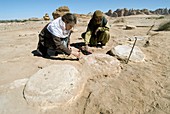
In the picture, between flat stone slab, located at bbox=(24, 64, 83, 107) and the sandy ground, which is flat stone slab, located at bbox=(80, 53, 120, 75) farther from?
flat stone slab, located at bbox=(24, 64, 83, 107)

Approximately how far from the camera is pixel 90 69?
2596 millimetres

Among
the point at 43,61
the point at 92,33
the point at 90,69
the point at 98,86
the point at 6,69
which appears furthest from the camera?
the point at 92,33

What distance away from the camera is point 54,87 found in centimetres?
204

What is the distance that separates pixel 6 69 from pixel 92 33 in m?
1.93

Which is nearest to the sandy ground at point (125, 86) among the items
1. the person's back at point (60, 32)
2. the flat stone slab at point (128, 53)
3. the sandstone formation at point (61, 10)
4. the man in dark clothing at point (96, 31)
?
the flat stone slab at point (128, 53)

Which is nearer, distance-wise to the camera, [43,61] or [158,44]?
[43,61]

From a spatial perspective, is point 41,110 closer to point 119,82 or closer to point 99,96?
point 99,96

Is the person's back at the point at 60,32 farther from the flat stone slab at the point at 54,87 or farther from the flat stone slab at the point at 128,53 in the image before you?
the flat stone slab at the point at 128,53

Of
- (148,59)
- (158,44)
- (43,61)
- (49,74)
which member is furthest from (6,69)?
(158,44)

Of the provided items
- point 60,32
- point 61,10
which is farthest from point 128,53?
point 61,10

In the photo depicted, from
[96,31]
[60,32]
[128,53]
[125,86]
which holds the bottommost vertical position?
[125,86]

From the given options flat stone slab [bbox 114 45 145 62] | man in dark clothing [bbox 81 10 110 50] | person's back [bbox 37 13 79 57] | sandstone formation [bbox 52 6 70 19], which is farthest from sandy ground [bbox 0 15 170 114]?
sandstone formation [bbox 52 6 70 19]

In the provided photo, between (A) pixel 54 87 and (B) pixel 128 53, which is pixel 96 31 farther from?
(A) pixel 54 87

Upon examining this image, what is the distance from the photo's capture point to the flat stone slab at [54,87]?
191 cm
